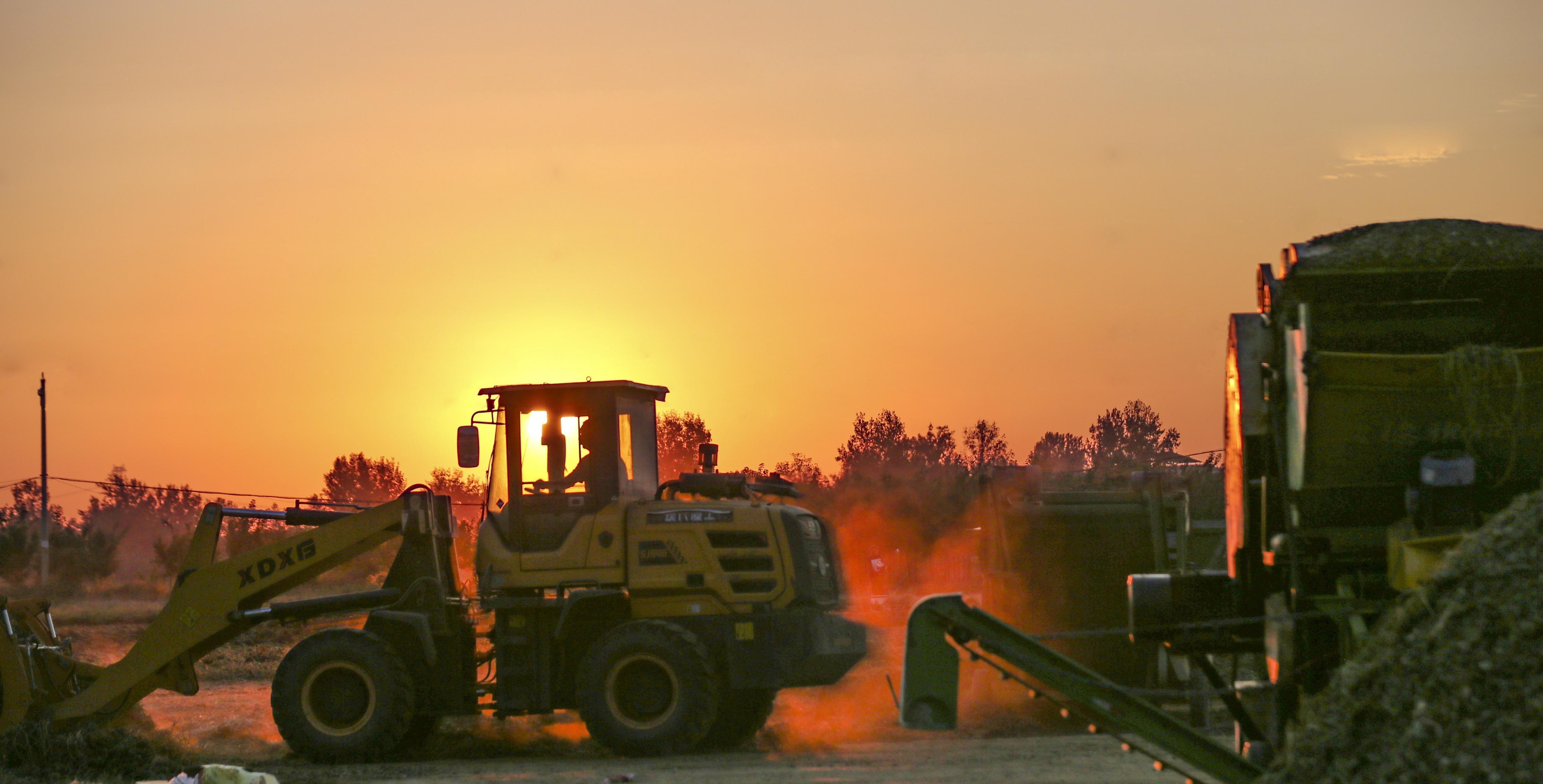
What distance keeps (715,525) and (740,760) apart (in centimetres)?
210

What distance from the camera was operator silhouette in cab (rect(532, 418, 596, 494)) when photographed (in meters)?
14.2

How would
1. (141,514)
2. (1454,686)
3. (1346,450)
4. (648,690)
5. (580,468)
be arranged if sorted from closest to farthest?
(1454,686)
(1346,450)
(648,690)
(580,468)
(141,514)

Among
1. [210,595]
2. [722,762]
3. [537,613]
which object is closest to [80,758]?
[210,595]

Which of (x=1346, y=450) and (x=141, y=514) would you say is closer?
(x=1346, y=450)

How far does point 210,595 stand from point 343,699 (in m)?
1.73

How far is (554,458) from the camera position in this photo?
14258 millimetres

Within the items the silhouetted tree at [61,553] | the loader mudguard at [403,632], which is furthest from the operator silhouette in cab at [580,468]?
the silhouetted tree at [61,553]

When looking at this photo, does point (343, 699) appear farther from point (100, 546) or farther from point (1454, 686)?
point (100, 546)

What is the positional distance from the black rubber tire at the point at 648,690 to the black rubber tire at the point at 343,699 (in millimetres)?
1649

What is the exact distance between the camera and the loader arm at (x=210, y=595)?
1397 centimetres

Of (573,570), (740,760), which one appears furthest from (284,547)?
(740,760)

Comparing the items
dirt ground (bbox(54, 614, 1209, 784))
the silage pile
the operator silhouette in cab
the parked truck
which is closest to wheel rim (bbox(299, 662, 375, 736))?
dirt ground (bbox(54, 614, 1209, 784))

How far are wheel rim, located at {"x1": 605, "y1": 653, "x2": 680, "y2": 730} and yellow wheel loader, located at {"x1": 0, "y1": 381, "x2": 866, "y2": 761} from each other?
0.02 metres

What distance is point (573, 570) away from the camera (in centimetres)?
1395
